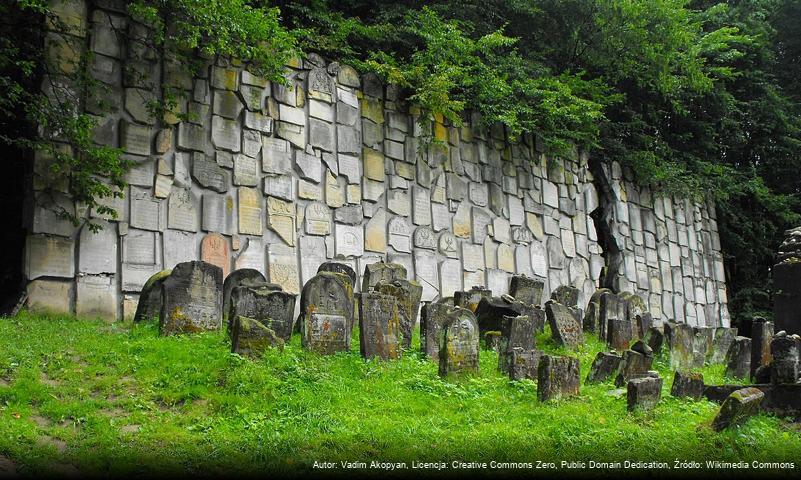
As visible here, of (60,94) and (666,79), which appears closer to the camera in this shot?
(60,94)

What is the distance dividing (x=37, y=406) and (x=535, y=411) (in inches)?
148

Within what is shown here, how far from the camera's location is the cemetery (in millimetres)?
5277

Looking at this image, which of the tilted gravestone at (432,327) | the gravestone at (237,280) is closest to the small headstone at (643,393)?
the tilted gravestone at (432,327)

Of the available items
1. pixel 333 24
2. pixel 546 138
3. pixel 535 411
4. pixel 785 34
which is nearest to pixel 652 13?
pixel 546 138

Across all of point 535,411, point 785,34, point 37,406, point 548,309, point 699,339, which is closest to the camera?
point 37,406

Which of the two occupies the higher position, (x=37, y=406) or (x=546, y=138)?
(x=546, y=138)

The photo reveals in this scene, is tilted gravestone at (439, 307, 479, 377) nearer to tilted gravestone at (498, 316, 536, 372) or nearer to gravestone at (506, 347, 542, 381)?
gravestone at (506, 347, 542, 381)

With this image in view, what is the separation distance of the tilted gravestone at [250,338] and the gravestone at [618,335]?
4892 mm

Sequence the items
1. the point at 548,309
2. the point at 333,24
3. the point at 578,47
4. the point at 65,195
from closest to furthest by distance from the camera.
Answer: the point at 65,195 < the point at 548,309 < the point at 333,24 < the point at 578,47

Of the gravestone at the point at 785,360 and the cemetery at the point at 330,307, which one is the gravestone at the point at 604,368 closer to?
the cemetery at the point at 330,307

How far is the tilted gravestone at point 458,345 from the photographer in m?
7.00

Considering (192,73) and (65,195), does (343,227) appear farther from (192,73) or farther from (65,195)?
(65,195)

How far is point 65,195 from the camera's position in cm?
876

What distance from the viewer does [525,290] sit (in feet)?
A: 38.3
